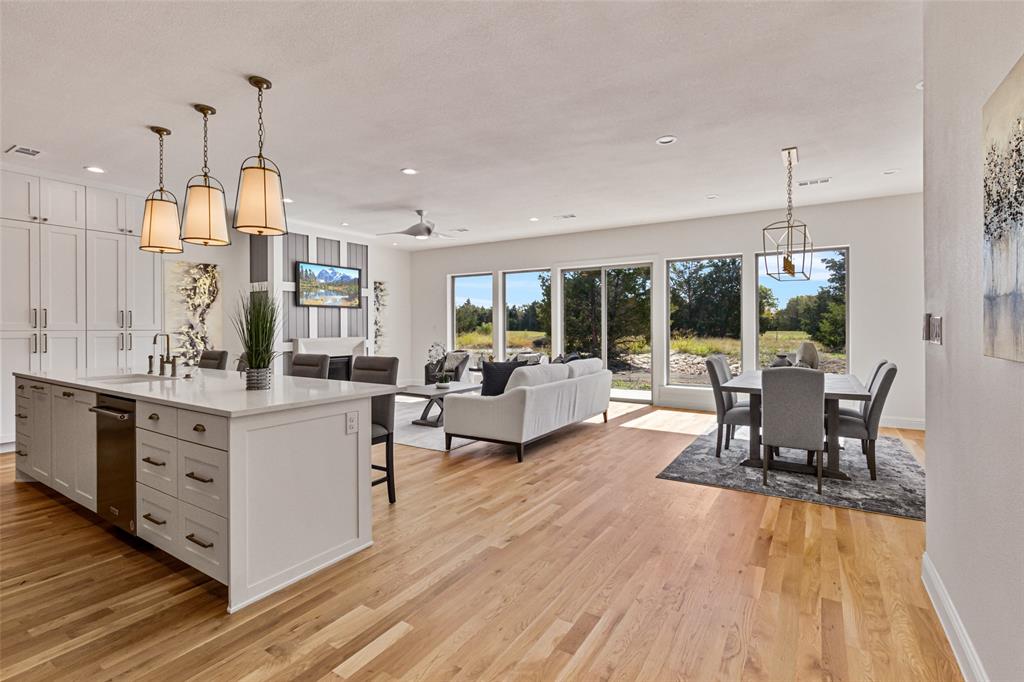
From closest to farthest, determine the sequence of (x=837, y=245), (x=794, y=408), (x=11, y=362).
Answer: (x=794, y=408) → (x=11, y=362) → (x=837, y=245)

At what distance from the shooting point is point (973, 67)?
1.75m

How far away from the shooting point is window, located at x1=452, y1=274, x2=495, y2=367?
31.1ft

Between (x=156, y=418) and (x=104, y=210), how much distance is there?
173 inches

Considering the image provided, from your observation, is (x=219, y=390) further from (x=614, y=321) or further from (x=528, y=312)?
(x=528, y=312)

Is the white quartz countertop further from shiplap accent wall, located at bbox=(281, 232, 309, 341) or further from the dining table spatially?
shiplap accent wall, located at bbox=(281, 232, 309, 341)

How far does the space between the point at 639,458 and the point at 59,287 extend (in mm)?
6020

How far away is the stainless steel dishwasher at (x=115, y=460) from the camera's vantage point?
106 inches

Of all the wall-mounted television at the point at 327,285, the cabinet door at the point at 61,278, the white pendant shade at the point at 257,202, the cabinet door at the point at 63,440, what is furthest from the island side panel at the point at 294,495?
the wall-mounted television at the point at 327,285

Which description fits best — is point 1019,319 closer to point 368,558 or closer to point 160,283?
point 368,558

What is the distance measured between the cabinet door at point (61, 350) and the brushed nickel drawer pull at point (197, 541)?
154 inches

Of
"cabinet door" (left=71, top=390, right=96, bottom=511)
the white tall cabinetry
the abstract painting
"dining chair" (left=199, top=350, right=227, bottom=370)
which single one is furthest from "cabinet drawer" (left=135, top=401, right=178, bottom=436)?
the abstract painting

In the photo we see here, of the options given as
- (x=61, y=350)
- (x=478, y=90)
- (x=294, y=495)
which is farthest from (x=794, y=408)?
(x=61, y=350)

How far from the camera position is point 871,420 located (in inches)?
155

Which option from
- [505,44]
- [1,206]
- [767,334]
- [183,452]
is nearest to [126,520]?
[183,452]
